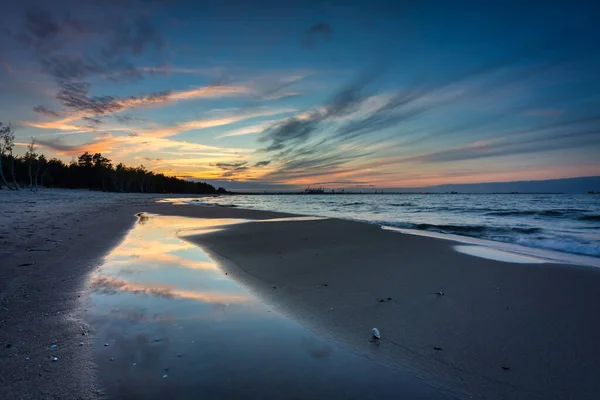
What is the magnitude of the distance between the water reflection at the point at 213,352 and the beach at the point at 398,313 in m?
0.22

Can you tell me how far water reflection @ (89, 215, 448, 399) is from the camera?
270 cm

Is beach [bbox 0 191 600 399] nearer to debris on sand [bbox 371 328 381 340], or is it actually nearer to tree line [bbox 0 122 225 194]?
debris on sand [bbox 371 328 381 340]

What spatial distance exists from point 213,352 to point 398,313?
2.70m

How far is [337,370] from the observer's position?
9.98 ft

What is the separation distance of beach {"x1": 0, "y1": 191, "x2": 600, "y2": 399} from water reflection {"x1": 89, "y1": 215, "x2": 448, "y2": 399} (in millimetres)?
218

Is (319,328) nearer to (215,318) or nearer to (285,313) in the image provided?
(285,313)

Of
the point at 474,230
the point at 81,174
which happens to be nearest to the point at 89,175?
the point at 81,174

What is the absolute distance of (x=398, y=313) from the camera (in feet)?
14.8

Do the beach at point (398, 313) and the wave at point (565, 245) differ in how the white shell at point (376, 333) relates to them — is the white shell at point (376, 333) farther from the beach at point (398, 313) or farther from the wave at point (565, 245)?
the wave at point (565, 245)

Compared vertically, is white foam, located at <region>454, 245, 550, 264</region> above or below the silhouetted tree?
below

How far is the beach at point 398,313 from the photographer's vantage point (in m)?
2.86

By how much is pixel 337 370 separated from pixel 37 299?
471cm

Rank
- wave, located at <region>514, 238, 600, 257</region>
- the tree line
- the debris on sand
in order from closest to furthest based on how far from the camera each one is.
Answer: the debris on sand, wave, located at <region>514, 238, 600, 257</region>, the tree line

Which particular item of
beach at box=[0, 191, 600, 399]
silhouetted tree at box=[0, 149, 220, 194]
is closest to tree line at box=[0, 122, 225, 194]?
silhouetted tree at box=[0, 149, 220, 194]
